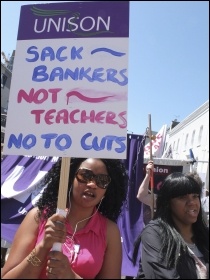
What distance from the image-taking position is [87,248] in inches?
64.7

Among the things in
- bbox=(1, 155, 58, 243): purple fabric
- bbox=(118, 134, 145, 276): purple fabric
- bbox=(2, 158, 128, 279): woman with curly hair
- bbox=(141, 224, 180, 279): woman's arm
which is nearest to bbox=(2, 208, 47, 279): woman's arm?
bbox=(2, 158, 128, 279): woman with curly hair

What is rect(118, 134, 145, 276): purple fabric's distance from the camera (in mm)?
3736

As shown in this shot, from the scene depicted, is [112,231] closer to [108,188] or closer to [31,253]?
[108,188]

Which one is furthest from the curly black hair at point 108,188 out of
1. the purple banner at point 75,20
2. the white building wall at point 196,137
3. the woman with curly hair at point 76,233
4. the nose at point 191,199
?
the white building wall at point 196,137

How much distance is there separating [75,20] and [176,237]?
133 centimetres

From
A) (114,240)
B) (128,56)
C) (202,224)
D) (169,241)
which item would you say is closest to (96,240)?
(114,240)

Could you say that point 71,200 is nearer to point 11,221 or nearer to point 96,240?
point 96,240

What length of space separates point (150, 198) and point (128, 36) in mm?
2056

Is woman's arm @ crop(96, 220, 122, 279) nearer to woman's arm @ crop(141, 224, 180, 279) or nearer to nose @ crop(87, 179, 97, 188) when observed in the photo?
woman's arm @ crop(141, 224, 180, 279)

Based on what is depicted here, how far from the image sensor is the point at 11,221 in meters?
4.18

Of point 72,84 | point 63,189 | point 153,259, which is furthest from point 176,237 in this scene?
point 72,84

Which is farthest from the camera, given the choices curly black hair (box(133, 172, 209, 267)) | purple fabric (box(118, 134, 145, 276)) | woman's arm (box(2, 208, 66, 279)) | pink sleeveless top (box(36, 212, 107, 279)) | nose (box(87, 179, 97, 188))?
purple fabric (box(118, 134, 145, 276))

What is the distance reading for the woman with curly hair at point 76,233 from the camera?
145 centimetres

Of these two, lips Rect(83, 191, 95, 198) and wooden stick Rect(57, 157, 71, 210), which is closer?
wooden stick Rect(57, 157, 71, 210)
